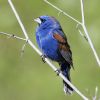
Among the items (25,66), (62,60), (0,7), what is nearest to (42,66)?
(25,66)

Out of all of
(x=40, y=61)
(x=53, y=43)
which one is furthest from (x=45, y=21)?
(x=40, y=61)

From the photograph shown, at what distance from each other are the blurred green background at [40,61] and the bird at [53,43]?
368 centimetres

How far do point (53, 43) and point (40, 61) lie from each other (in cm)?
472

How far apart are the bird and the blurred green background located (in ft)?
12.1

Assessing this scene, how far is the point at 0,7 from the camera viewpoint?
13695 millimetres

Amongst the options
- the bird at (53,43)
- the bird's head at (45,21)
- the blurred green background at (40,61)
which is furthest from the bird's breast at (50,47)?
the blurred green background at (40,61)

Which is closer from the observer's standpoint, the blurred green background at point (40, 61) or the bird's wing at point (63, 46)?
the bird's wing at point (63, 46)

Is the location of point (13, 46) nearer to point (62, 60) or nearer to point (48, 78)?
point (48, 78)

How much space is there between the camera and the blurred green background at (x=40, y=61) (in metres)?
12.9

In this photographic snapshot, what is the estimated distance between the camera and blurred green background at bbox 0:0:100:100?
42.5ft

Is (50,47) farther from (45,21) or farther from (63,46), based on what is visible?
(45,21)

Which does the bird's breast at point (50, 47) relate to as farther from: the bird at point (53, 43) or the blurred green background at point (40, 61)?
the blurred green background at point (40, 61)

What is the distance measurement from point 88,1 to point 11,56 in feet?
5.07

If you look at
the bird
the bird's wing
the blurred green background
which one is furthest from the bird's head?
the blurred green background
